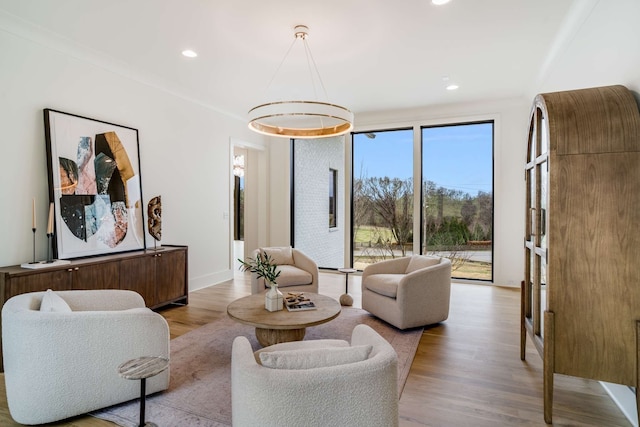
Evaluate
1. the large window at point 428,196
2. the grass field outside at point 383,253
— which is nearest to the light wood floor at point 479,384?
the grass field outside at point 383,253

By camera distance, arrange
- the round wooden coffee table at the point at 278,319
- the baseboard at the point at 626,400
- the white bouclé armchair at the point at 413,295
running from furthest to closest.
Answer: the white bouclé armchair at the point at 413,295, the round wooden coffee table at the point at 278,319, the baseboard at the point at 626,400

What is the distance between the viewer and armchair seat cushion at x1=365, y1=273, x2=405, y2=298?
3740 mm

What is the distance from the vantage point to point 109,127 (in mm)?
4043

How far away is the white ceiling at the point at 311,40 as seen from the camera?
295cm

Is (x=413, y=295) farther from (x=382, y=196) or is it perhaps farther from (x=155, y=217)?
(x=155, y=217)

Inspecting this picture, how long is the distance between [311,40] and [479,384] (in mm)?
3386

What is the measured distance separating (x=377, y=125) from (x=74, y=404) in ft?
18.7

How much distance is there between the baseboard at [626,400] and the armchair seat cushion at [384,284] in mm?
1809

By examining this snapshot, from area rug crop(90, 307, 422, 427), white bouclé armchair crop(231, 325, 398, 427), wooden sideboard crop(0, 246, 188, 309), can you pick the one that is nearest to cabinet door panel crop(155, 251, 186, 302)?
wooden sideboard crop(0, 246, 188, 309)

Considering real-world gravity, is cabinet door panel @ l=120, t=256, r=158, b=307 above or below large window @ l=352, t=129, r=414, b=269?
below

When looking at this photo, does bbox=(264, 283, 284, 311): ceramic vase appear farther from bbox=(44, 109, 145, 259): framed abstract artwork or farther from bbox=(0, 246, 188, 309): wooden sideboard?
bbox=(44, 109, 145, 259): framed abstract artwork

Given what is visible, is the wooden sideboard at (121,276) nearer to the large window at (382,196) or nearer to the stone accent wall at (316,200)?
the stone accent wall at (316,200)

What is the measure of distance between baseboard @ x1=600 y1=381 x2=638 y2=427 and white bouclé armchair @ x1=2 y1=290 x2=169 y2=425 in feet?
Result: 9.83

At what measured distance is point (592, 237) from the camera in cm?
202
